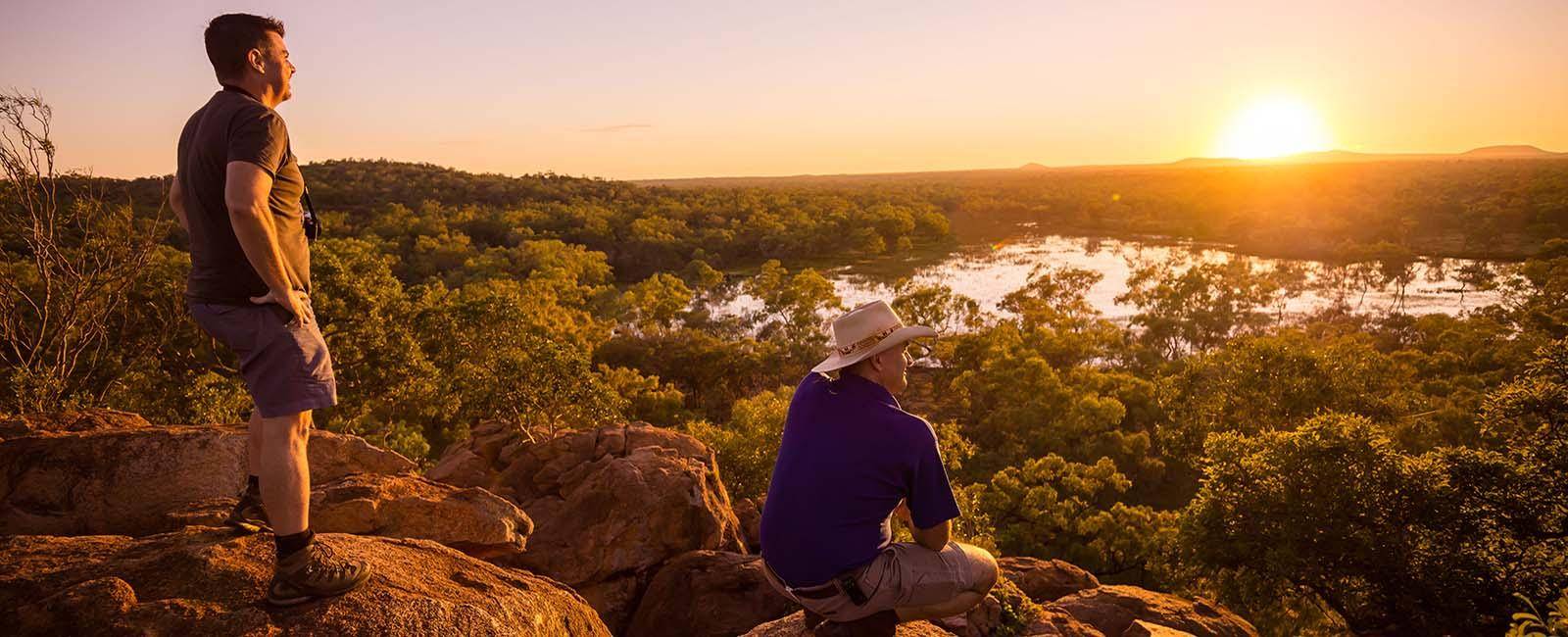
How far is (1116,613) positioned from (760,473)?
10090mm

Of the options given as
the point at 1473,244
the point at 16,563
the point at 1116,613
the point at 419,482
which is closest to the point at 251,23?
the point at 16,563

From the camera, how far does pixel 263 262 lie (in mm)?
3695

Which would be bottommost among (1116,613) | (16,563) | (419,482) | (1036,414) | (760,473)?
(1036,414)

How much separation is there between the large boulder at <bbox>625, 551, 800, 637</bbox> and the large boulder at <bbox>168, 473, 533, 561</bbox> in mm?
2182

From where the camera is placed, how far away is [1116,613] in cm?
890

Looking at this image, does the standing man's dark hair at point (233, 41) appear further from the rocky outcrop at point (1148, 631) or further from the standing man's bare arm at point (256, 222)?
the rocky outcrop at point (1148, 631)

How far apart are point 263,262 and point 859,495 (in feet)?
11.0

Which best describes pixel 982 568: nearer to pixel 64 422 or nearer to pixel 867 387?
pixel 867 387

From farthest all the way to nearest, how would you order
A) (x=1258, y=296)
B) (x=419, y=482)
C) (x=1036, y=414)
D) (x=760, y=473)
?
(x=1258, y=296), (x=1036, y=414), (x=760, y=473), (x=419, y=482)

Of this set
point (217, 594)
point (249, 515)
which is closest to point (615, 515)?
point (249, 515)

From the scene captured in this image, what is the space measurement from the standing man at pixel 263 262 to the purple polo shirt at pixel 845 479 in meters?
2.56

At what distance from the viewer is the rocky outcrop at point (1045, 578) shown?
9.91 metres

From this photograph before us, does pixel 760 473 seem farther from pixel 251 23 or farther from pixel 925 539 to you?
pixel 251 23

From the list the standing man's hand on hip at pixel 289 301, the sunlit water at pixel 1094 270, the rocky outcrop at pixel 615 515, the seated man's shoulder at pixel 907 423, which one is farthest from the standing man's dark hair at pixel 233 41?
the sunlit water at pixel 1094 270
